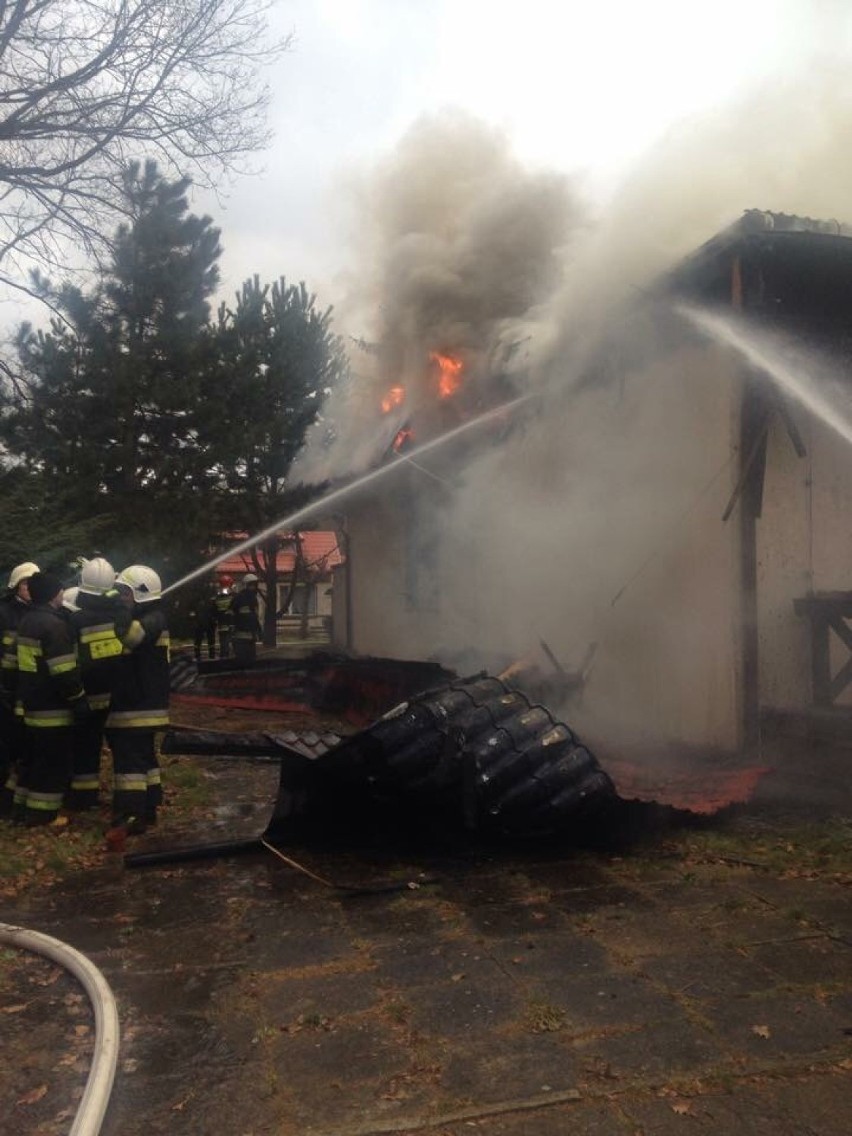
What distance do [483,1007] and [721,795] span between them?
3.08 m

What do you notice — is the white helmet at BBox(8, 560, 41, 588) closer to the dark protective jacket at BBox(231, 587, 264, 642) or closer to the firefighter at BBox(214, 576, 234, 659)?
the dark protective jacket at BBox(231, 587, 264, 642)

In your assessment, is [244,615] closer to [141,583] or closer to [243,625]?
[243,625]

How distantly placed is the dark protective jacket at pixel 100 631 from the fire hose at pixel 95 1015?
2019 millimetres

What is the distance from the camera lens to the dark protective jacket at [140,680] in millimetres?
5926

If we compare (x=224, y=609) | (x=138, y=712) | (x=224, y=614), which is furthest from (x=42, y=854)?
(x=224, y=614)

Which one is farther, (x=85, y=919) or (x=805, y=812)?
(x=805, y=812)

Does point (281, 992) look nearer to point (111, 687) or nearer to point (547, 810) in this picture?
point (547, 810)

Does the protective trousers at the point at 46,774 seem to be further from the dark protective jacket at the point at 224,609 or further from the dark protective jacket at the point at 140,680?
the dark protective jacket at the point at 224,609

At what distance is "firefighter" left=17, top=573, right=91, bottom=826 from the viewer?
5875 millimetres

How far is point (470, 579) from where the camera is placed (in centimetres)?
1116

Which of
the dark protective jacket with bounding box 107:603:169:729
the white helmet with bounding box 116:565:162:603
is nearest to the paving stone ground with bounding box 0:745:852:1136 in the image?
the dark protective jacket with bounding box 107:603:169:729

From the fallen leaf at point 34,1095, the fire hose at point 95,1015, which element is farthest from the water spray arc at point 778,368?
the fallen leaf at point 34,1095

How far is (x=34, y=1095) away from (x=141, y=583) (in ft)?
12.5

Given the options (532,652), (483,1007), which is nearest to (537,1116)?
(483,1007)
